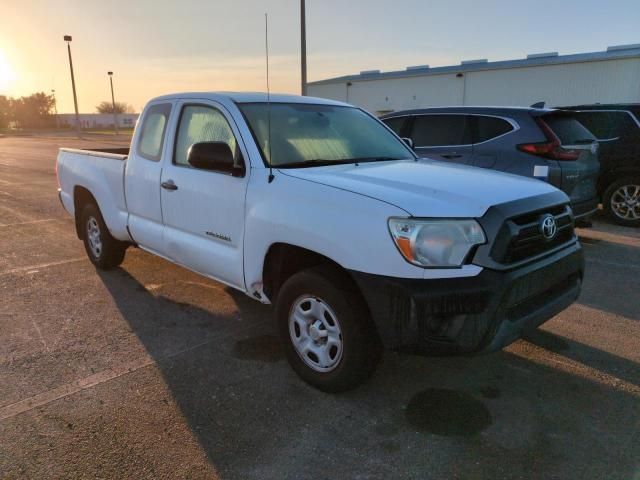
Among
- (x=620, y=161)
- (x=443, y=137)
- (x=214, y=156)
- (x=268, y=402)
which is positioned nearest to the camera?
(x=268, y=402)

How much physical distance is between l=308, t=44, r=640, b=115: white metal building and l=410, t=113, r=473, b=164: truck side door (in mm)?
23626

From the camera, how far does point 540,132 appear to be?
637 centimetres

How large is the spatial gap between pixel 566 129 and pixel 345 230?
503cm

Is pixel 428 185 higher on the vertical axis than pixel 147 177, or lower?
higher

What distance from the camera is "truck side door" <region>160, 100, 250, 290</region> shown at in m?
3.56

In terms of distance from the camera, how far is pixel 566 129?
6535 millimetres

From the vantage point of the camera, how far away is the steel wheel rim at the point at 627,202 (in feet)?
25.2

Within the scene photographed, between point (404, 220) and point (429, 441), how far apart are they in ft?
3.85

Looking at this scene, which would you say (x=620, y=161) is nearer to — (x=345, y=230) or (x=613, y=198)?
(x=613, y=198)

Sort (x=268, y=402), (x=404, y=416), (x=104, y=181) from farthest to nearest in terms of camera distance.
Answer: (x=104, y=181) < (x=268, y=402) < (x=404, y=416)

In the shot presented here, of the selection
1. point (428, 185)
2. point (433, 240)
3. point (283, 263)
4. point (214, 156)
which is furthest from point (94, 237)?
point (433, 240)

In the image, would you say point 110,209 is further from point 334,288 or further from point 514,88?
point 514,88

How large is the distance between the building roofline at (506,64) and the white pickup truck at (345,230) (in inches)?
1080

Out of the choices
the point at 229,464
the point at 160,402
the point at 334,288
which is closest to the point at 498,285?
the point at 334,288
